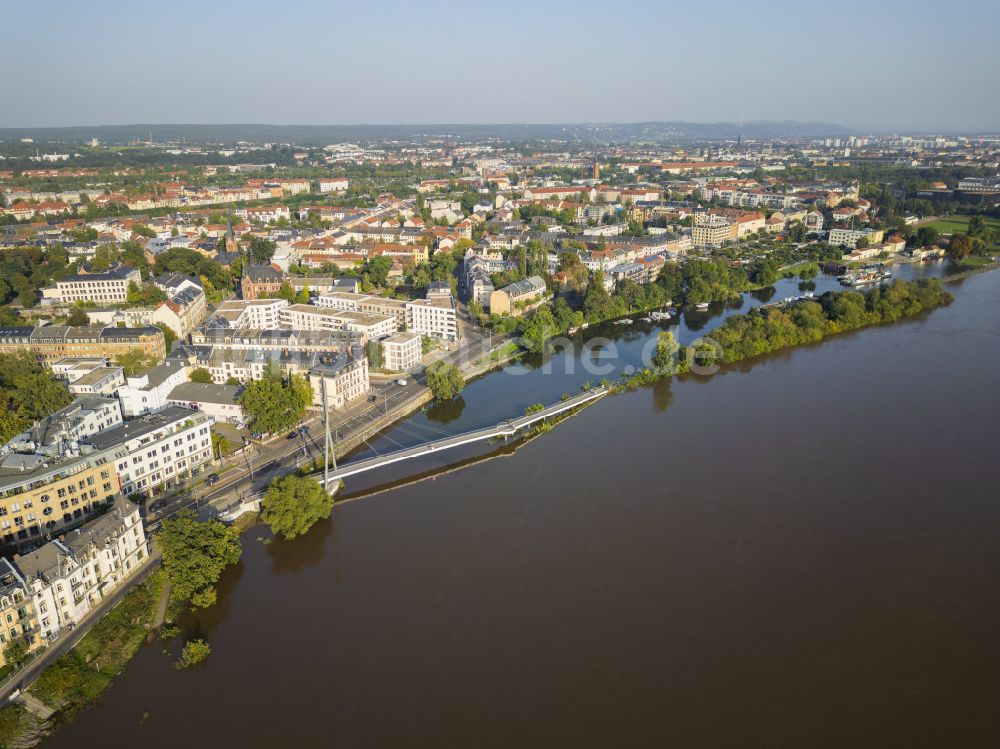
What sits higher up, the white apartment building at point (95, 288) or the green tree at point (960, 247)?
the white apartment building at point (95, 288)

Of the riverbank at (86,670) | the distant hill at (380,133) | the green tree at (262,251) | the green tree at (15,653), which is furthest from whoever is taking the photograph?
the distant hill at (380,133)

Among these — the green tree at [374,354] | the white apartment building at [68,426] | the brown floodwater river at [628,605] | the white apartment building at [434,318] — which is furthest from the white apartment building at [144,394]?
the white apartment building at [434,318]

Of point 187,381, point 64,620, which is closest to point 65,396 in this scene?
point 187,381

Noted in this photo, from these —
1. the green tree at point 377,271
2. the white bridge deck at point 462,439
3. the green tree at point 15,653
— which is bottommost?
the green tree at point 15,653

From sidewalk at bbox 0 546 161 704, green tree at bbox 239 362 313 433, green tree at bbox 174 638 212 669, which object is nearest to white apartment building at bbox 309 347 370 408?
green tree at bbox 239 362 313 433

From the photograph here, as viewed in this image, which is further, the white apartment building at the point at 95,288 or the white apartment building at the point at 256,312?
the white apartment building at the point at 95,288

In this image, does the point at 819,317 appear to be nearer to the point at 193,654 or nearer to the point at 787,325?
the point at 787,325

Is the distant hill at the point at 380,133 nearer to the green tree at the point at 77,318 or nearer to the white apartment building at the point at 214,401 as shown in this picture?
the green tree at the point at 77,318
